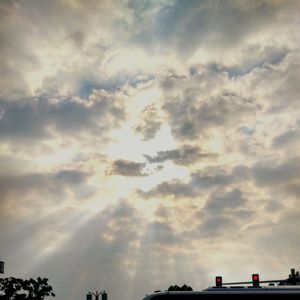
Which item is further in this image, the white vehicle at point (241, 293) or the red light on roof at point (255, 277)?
the red light on roof at point (255, 277)

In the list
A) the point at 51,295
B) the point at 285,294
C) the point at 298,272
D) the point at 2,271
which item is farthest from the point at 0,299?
the point at 285,294

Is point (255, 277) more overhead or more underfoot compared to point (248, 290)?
more overhead

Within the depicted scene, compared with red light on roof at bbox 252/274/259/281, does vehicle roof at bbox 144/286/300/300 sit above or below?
below

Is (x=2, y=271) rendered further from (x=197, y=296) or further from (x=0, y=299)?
(x=197, y=296)

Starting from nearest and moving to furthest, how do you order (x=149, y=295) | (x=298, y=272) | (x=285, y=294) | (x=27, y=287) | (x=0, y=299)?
(x=285, y=294)
(x=149, y=295)
(x=0, y=299)
(x=27, y=287)
(x=298, y=272)

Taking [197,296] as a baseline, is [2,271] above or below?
above

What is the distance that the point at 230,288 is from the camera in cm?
2817

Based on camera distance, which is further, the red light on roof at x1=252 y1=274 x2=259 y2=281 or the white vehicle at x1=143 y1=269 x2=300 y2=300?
the red light on roof at x1=252 y1=274 x2=259 y2=281

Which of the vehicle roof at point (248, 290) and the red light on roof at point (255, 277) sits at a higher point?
the red light on roof at point (255, 277)

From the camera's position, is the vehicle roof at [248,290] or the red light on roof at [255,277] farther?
the red light on roof at [255,277]

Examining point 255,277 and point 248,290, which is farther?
point 255,277

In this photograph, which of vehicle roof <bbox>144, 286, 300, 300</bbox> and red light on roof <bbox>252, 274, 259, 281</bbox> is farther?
red light on roof <bbox>252, 274, 259, 281</bbox>

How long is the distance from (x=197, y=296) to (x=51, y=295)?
3813 inches

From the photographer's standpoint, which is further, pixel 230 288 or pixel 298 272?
pixel 298 272
